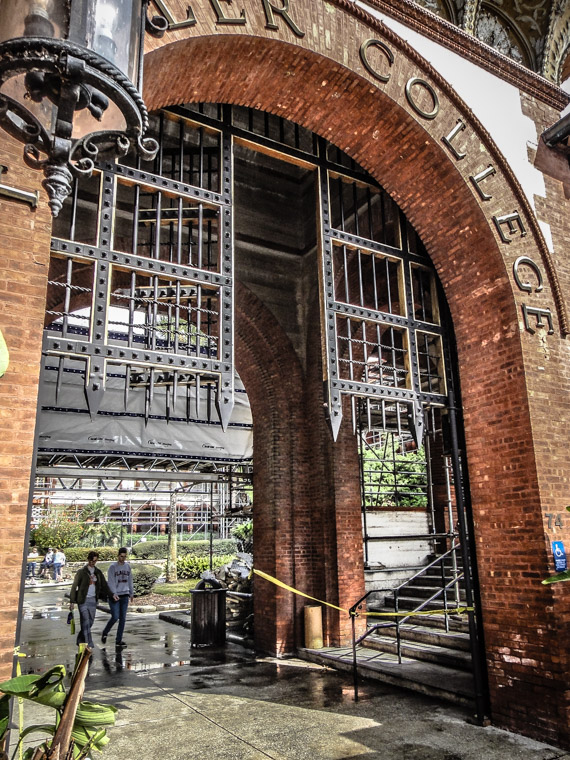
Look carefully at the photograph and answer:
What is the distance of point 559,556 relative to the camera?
5.45 m

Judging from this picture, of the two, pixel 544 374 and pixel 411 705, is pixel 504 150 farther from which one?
pixel 411 705

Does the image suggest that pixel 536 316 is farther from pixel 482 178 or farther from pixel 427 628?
pixel 427 628

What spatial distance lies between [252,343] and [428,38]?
5323 mm

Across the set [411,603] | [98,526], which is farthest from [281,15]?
[98,526]

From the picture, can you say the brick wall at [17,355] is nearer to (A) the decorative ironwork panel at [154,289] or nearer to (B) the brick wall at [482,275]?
(A) the decorative ironwork panel at [154,289]

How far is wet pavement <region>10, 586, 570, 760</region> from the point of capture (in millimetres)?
4867

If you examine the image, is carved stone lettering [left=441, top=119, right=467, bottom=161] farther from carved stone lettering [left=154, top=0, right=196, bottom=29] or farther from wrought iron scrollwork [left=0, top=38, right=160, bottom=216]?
wrought iron scrollwork [left=0, top=38, right=160, bottom=216]

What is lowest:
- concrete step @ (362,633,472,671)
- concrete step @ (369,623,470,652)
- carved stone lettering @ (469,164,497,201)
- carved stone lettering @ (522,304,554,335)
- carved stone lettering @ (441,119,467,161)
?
concrete step @ (362,633,472,671)

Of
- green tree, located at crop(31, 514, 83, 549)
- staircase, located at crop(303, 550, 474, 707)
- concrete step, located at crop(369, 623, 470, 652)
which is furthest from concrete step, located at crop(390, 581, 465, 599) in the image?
green tree, located at crop(31, 514, 83, 549)

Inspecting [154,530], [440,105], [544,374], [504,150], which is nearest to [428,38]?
[440,105]

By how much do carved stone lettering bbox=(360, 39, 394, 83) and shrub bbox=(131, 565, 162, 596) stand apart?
17.9 meters

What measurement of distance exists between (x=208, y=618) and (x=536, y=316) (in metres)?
7.50

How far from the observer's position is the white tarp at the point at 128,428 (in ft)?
30.2

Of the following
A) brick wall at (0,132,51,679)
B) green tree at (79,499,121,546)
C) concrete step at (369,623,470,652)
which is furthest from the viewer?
green tree at (79,499,121,546)
